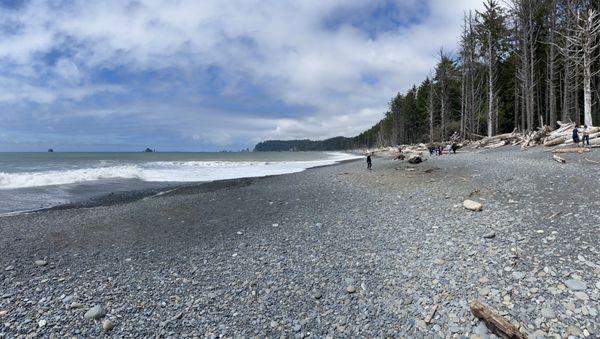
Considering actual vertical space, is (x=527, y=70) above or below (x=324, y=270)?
above

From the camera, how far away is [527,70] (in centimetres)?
2719

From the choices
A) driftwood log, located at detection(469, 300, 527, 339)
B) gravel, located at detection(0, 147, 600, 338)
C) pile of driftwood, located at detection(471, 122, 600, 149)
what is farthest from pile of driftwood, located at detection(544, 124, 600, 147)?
driftwood log, located at detection(469, 300, 527, 339)

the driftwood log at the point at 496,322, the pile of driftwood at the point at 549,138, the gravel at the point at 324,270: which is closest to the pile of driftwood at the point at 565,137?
the pile of driftwood at the point at 549,138

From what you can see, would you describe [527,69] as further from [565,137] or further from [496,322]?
[496,322]

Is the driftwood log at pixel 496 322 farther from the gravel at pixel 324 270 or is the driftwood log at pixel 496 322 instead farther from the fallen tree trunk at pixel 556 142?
the fallen tree trunk at pixel 556 142

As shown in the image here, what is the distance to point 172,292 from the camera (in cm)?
502

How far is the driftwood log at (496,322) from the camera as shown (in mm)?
3504

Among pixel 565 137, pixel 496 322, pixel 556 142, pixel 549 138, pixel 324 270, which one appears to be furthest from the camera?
pixel 549 138

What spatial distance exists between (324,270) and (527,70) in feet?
101

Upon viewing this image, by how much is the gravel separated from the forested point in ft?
61.1

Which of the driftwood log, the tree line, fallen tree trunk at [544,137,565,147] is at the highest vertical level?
the tree line

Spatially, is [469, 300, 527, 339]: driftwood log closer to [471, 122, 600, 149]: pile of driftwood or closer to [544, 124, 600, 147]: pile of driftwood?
[471, 122, 600, 149]: pile of driftwood

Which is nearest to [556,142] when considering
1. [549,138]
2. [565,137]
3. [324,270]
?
[565,137]

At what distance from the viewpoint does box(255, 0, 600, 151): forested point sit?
2305 centimetres
